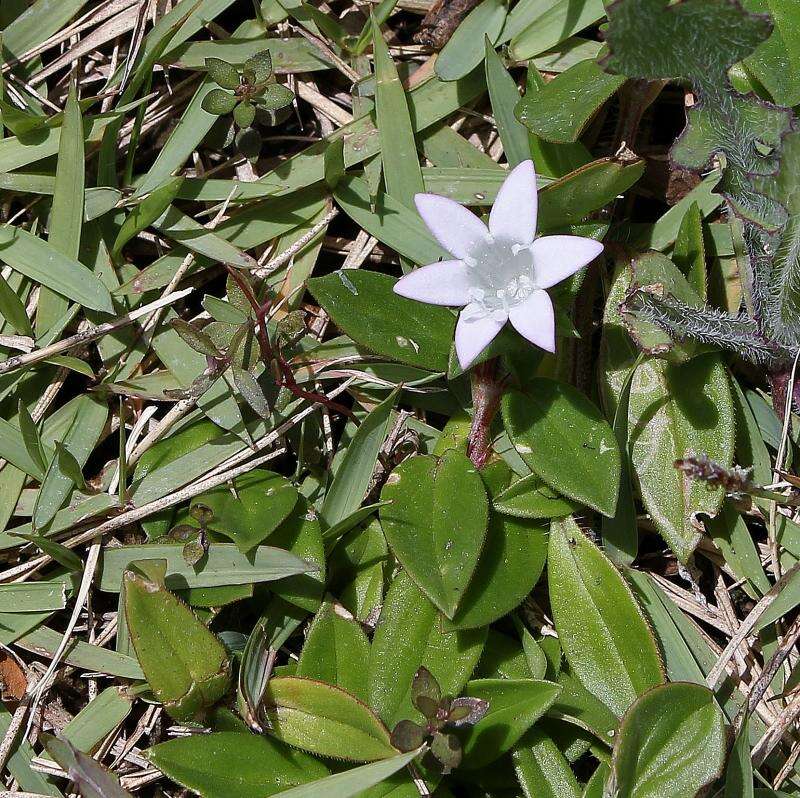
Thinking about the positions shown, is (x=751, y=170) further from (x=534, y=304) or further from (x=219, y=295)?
(x=219, y=295)

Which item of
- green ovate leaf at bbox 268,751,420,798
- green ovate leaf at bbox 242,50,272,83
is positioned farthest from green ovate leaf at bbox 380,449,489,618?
green ovate leaf at bbox 242,50,272,83

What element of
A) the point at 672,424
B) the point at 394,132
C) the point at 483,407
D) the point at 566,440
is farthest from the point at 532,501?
the point at 394,132

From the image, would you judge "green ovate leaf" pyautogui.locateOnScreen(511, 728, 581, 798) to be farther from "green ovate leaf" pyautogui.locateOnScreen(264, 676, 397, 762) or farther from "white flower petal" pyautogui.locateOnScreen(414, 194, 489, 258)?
"white flower petal" pyautogui.locateOnScreen(414, 194, 489, 258)

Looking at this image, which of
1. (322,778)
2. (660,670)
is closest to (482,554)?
(660,670)

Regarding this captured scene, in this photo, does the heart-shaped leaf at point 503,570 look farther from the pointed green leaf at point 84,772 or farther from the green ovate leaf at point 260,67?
the green ovate leaf at point 260,67

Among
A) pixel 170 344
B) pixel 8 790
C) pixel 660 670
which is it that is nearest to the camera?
pixel 660 670

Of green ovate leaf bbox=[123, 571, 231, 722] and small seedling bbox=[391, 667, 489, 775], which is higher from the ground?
green ovate leaf bbox=[123, 571, 231, 722]

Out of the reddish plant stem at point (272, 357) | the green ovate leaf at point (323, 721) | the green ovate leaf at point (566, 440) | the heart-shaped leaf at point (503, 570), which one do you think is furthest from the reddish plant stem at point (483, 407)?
the green ovate leaf at point (323, 721)
